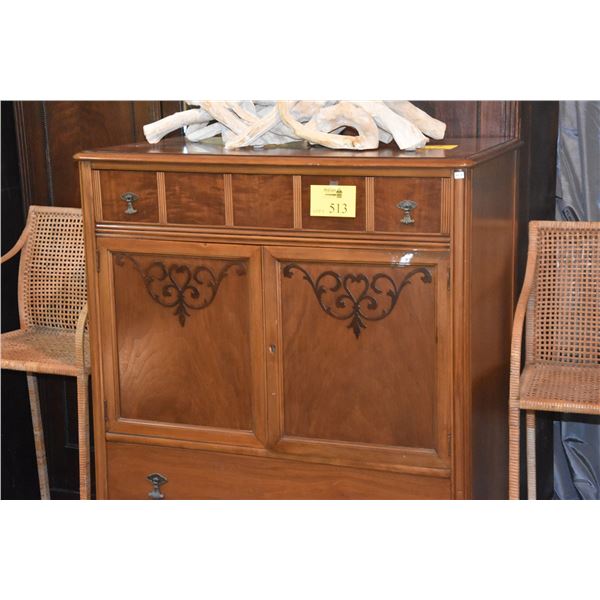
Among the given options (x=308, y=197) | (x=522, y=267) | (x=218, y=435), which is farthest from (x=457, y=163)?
(x=218, y=435)

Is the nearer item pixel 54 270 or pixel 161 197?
pixel 161 197

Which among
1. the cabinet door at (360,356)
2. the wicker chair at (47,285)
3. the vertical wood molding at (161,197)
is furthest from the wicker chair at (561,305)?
the wicker chair at (47,285)

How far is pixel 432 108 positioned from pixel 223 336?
36.6 inches

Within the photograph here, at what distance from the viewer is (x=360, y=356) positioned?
256 centimetres

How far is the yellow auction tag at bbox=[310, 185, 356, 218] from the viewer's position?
2.46 meters

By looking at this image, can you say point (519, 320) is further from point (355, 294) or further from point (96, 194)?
point (96, 194)

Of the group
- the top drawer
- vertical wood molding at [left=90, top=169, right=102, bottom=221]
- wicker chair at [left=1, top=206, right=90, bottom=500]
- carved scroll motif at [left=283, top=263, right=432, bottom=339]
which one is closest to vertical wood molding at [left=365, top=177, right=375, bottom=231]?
the top drawer

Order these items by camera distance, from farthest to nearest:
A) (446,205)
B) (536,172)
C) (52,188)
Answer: (52,188)
(536,172)
(446,205)

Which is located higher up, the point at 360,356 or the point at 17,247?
the point at 17,247

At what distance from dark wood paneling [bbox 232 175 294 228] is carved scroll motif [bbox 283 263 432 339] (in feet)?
0.43

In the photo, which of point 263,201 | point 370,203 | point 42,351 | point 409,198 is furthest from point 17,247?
point 409,198

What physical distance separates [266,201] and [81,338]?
77 cm

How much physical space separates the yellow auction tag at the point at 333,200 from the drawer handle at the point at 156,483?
926 millimetres

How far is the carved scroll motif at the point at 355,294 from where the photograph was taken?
2.49 m
